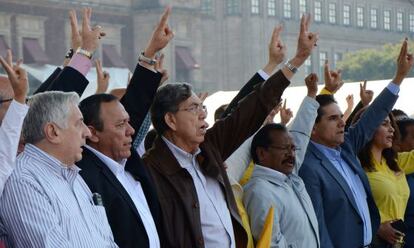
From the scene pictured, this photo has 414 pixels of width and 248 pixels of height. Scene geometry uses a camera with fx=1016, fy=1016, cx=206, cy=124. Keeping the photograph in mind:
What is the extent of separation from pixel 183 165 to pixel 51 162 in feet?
3.33

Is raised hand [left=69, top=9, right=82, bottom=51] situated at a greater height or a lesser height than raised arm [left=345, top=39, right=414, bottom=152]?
greater

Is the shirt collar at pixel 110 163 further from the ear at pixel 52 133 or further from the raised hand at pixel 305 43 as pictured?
the raised hand at pixel 305 43

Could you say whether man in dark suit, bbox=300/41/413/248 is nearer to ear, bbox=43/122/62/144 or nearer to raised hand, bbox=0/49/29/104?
ear, bbox=43/122/62/144

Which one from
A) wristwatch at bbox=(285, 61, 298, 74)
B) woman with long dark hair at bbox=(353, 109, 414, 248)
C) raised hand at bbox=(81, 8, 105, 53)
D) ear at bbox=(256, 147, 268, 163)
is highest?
raised hand at bbox=(81, 8, 105, 53)

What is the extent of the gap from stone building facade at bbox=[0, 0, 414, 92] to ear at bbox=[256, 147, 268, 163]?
45.2 m

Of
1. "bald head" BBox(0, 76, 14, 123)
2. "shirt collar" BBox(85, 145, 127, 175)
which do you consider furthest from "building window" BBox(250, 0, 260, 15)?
"bald head" BBox(0, 76, 14, 123)

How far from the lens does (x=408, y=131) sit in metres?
6.93

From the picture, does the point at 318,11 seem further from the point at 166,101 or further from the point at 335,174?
the point at 166,101

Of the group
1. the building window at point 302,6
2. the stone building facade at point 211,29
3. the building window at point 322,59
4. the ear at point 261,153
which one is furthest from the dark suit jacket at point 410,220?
the building window at point 302,6

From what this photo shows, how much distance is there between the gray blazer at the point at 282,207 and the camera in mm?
5027

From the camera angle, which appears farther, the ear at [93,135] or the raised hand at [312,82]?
the raised hand at [312,82]

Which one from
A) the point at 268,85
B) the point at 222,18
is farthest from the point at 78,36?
the point at 222,18

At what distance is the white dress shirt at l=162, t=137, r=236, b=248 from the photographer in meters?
4.49

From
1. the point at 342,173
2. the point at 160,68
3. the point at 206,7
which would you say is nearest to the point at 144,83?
the point at 160,68
